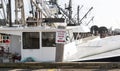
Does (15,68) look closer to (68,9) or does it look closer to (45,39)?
(45,39)

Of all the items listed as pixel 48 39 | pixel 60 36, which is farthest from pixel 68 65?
pixel 48 39

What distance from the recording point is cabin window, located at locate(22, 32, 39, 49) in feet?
60.8

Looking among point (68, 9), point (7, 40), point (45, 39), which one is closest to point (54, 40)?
point (45, 39)

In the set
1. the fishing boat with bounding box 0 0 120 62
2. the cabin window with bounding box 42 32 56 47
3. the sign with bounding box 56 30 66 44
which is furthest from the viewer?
the cabin window with bounding box 42 32 56 47

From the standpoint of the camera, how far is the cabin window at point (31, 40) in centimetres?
1853

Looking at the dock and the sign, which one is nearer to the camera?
the sign

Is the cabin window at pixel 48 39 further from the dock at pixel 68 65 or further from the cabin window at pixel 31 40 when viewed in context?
the dock at pixel 68 65

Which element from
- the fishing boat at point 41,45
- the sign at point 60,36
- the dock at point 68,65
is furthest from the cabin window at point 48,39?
the dock at point 68,65

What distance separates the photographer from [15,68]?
1767 centimetres

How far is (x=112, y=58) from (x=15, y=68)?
5.73m

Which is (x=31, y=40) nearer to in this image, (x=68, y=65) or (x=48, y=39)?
(x=48, y=39)

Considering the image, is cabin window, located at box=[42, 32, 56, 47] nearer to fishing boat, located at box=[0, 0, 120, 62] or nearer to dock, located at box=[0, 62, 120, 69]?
fishing boat, located at box=[0, 0, 120, 62]

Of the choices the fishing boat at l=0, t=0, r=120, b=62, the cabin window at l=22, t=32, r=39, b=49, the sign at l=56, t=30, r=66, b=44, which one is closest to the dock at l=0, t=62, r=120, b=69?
the fishing boat at l=0, t=0, r=120, b=62

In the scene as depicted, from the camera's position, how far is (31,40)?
18547 millimetres
